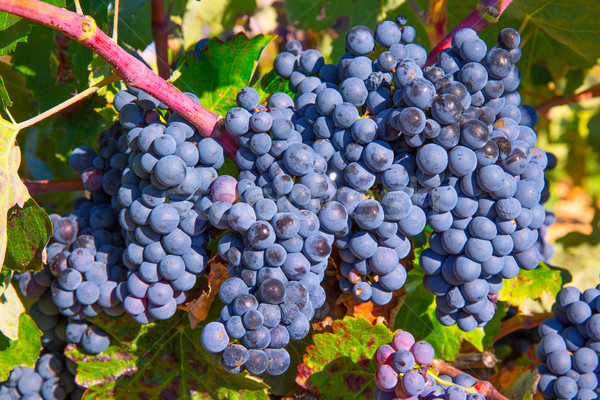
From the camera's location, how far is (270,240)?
1048 millimetres

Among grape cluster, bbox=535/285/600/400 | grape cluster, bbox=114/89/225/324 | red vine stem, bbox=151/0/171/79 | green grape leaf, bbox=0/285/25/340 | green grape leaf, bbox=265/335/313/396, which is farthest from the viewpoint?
red vine stem, bbox=151/0/171/79

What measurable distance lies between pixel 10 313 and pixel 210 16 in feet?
5.25

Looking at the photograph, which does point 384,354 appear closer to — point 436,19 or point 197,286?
point 197,286

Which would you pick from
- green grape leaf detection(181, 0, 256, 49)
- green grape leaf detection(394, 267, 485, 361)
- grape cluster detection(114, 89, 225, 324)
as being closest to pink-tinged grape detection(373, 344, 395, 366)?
green grape leaf detection(394, 267, 485, 361)

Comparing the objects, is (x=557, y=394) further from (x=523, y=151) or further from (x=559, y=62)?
(x=559, y=62)

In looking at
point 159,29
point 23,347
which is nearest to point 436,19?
point 159,29

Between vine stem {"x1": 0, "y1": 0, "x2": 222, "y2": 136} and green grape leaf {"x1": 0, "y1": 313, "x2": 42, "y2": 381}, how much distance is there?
2.78 feet

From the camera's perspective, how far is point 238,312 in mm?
1035

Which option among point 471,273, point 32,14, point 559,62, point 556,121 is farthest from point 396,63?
point 556,121

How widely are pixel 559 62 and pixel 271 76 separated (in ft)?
4.43

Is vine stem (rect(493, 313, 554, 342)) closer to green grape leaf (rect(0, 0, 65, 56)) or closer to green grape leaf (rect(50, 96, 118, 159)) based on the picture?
green grape leaf (rect(50, 96, 118, 159))

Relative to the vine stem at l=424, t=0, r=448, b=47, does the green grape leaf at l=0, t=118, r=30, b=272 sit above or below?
below

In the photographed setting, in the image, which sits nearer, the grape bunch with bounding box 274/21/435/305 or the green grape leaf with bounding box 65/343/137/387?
the grape bunch with bounding box 274/21/435/305

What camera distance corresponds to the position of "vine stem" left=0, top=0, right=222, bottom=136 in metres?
0.99
